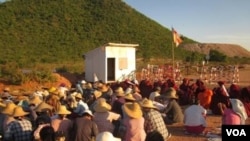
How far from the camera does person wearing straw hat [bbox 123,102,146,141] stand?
28.7ft

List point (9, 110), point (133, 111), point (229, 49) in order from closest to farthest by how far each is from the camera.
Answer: point (133, 111), point (9, 110), point (229, 49)

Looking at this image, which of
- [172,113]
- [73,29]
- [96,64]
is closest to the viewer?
[172,113]

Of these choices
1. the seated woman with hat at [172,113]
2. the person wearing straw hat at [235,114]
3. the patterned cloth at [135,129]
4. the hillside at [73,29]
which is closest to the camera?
the patterned cloth at [135,129]

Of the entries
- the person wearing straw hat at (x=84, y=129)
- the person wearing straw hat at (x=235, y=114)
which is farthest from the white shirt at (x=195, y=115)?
the person wearing straw hat at (x=84, y=129)

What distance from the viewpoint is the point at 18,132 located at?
28.2 ft

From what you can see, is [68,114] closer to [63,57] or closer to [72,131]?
[72,131]

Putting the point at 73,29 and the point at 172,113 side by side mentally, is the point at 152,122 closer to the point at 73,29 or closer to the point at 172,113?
the point at 172,113

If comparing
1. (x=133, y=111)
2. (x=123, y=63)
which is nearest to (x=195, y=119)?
(x=133, y=111)

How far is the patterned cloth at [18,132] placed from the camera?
8602 millimetres

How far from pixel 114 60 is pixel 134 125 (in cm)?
1823

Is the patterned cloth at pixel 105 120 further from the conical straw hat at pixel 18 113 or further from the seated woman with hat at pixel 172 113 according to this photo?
the seated woman with hat at pixel 172 113

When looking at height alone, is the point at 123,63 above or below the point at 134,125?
above

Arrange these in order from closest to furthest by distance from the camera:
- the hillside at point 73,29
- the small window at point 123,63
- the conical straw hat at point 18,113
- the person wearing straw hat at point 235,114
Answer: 1. the conical straw hat at point 18,113
2. the person wearing straw hat at point 235,114
3. the small window at point 123,63
4. the hillside at point 73,29

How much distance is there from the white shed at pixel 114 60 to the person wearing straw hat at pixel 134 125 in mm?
16693
